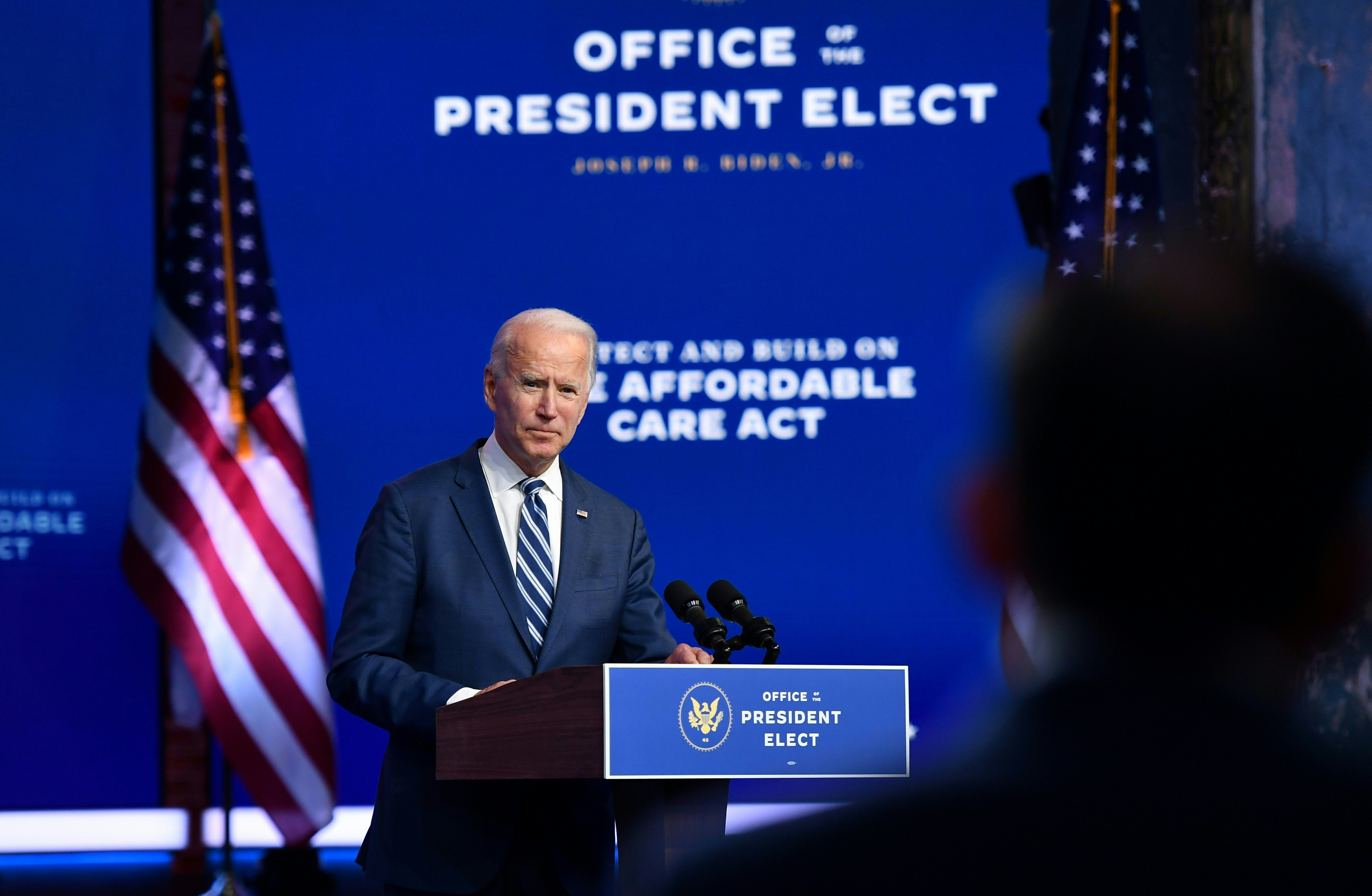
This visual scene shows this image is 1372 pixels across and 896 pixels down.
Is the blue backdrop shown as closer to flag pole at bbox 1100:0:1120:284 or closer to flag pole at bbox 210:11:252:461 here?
flag pole at bbox 210:11:252:461

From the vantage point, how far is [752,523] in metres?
4.73

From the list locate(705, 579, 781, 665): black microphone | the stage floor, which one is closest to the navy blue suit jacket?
locate(705, 579, 781, 665): black microphone

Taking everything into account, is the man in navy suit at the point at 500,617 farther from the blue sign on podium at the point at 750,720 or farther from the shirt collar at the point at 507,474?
the blue sign on podium at the point at 750,720

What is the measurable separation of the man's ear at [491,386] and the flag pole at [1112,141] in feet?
8.76

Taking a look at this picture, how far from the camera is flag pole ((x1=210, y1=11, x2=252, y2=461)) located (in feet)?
14.8

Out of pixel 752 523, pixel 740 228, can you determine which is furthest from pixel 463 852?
pixel 740 228

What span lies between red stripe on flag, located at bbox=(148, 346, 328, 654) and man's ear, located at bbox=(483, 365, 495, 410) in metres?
2.32

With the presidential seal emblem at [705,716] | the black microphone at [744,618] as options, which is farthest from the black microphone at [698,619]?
the presidential seal emblem at [705,716]

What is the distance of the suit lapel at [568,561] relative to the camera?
221 cm

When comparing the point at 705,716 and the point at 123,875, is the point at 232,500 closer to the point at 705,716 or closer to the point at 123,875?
the point at 123,875

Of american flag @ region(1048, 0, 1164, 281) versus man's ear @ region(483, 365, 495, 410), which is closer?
man's ear @ region(483, 365, 495, 410)

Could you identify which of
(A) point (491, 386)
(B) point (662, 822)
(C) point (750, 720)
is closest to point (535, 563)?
(A) point (491, 386)

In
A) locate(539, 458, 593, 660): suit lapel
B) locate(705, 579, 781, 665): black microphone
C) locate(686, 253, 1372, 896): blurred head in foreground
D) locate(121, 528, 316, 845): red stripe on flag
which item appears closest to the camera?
locate(686, 253, 1372, 896): blurred head in foreground

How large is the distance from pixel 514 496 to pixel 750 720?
824 millimetres
